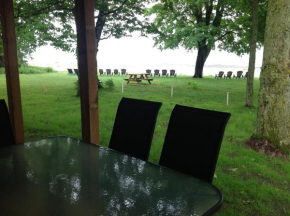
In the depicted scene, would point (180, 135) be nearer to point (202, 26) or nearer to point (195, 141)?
point (195, 141)

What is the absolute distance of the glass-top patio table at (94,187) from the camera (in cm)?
83

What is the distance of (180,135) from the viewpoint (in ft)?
4.56

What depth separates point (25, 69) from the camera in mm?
14570

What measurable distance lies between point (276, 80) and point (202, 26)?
27.7ft

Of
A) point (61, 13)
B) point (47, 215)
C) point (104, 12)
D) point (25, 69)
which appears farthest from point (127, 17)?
point (25, 69)

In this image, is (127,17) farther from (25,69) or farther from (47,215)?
(25,69)

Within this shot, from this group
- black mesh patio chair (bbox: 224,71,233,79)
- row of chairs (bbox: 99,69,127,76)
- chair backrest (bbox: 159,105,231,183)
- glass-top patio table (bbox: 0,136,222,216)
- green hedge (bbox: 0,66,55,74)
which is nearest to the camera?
glass-top patio table (bbox: 0,136,222,216)

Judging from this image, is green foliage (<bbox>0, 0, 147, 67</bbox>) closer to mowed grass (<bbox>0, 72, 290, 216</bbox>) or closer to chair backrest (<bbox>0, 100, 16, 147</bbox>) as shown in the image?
mowed grass (<bbox>0, 72, 290, 216</bbox>)

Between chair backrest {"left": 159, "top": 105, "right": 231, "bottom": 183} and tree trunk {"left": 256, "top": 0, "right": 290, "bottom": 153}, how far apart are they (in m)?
1.97

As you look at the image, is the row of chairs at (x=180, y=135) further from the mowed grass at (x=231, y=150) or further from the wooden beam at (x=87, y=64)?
the mowed grass at (x=231, y=150)

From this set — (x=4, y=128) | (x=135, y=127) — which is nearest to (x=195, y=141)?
(x=135, y=127)

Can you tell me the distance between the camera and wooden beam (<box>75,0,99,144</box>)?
1.88 m

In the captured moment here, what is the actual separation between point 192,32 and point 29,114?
7.66 meters

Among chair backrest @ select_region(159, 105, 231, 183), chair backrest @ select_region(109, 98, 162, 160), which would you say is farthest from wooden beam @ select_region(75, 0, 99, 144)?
chair backrest @ select_region(159, 105, 231, 183)
